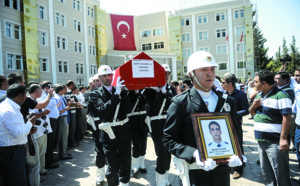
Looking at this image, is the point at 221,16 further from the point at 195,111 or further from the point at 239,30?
the point at 195,111

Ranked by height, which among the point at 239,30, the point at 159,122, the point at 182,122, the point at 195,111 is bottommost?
the point at 159,122

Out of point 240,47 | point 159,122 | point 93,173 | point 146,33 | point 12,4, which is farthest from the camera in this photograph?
point 146,33

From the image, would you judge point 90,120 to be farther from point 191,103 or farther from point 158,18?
point 158,18

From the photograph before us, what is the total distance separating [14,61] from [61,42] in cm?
708

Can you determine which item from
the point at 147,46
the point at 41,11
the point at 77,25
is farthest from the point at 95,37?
the point at 147,46

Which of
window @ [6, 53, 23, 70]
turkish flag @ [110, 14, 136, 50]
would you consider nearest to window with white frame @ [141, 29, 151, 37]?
turkish flag @ [110, 14, 136, 50]

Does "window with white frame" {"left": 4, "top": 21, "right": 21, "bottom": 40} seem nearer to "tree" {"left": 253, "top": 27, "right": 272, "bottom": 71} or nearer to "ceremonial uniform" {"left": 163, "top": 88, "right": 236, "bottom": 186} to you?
"ceremonial uniform" {"left": 163, "top": 88, "right": 236, "bottom": 186}

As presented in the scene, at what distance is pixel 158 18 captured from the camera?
42.3 meters

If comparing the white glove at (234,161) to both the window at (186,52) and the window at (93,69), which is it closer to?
the window at (93,69)

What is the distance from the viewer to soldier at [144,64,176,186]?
4289 millimetres

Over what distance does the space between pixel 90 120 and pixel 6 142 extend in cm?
Answer: 199

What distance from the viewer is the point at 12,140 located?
3410mm

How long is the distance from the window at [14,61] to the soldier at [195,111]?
79.2ft

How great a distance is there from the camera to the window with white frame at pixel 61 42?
89.2 feet
